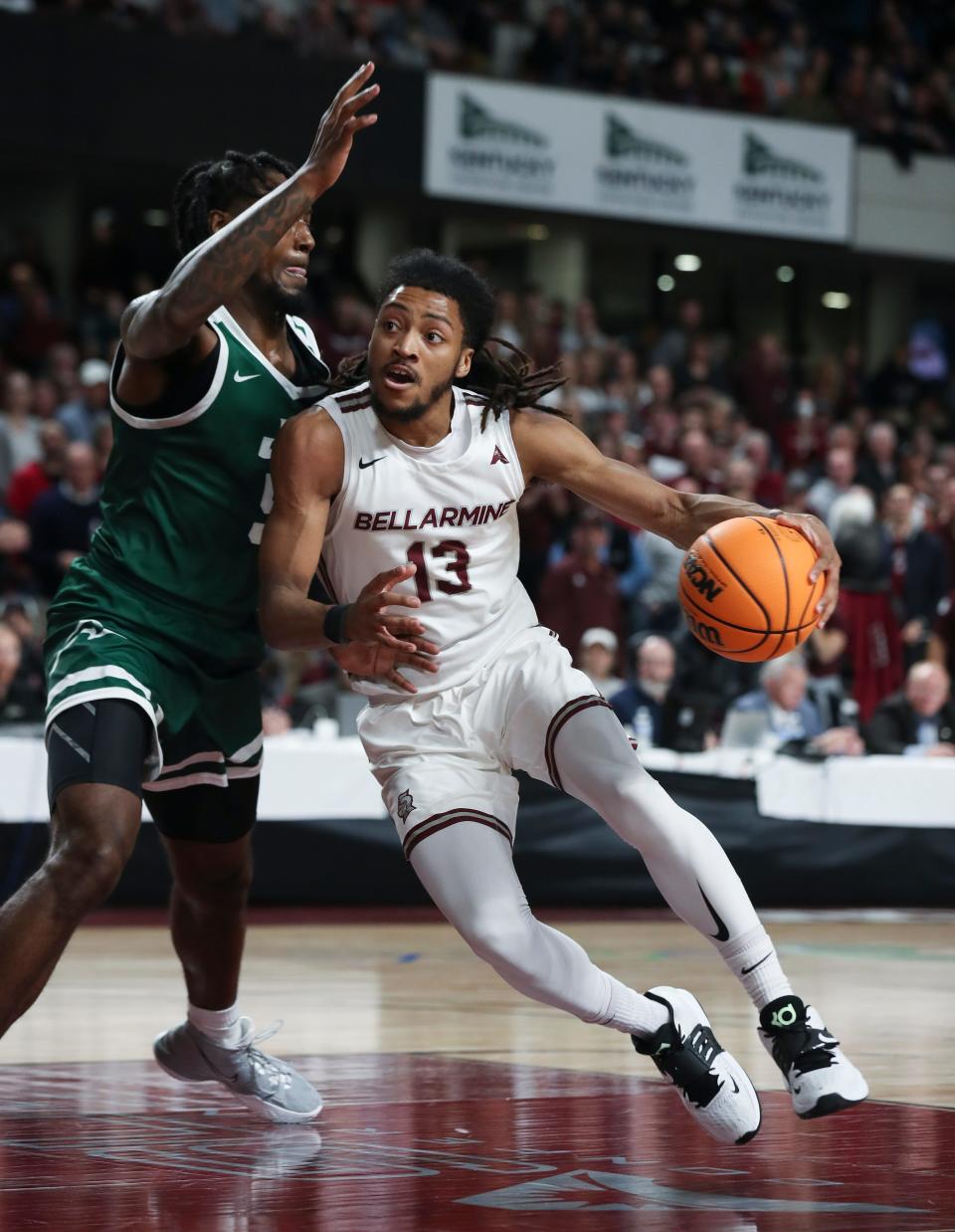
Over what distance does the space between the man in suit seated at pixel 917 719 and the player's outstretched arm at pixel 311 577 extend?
7863 mm

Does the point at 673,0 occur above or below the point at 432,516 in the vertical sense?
above

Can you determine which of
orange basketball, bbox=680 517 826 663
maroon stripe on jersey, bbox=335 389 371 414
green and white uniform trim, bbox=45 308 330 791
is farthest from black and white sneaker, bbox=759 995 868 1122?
maroon stripe on jersey, bbox=335 389 371 414

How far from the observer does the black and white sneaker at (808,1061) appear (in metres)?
4.43

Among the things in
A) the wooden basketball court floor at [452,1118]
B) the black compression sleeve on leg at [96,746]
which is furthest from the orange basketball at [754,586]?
the black compression sleeve on leg at [96,746]

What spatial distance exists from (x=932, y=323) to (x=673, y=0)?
550 cm

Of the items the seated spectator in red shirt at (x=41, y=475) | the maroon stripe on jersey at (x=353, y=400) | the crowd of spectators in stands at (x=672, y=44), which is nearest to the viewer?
the maroon stripe on jersey at (x=353, y=400)

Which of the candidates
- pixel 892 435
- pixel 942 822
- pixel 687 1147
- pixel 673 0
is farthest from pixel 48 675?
pixel 673 0

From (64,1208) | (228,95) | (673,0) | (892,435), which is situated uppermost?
(673,0)

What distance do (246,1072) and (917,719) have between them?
25.0 feet

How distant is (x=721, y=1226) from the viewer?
3871 mm

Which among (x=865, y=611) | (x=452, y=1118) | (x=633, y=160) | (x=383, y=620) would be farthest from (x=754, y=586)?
(x=633, y=160)

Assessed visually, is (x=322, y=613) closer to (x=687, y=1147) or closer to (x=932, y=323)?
(x=687, y=1147)

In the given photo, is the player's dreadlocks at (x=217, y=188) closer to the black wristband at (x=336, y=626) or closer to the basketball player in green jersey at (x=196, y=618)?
the basketball player in green jersey at (x=196, y=618)

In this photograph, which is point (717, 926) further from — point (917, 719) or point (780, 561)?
point (917, 719)
